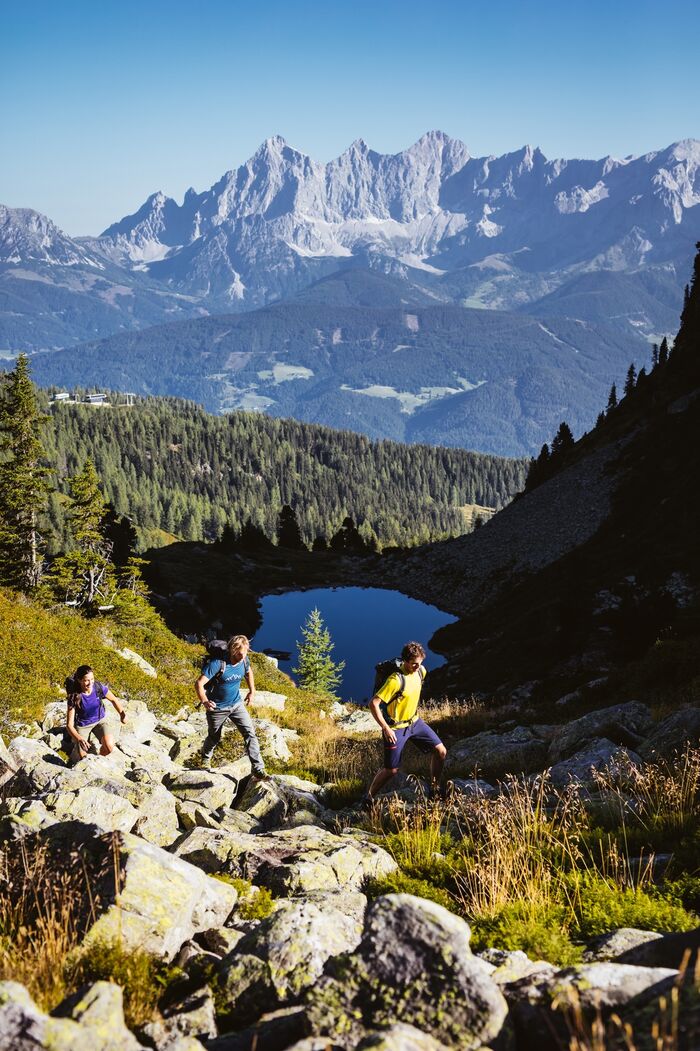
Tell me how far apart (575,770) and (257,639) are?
82302mm

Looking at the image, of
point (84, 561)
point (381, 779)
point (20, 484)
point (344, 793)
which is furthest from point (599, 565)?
point (381, 779)

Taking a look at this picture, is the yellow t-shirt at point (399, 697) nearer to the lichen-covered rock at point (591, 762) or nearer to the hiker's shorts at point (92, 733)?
the lichen-covered rock at point (591, 762)

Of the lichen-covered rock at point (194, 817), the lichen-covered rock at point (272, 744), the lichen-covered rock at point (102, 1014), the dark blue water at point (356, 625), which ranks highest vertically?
the lichen-covered rock at point (102, 1014)

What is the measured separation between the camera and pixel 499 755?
15656 mm

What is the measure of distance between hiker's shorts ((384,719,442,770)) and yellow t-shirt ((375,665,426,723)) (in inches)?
8.8

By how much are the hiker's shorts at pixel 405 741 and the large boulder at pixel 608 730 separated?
3.70 metres

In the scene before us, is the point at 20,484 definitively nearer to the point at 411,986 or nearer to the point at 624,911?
the point at 624,911

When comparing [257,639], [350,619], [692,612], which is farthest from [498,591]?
[692,612]

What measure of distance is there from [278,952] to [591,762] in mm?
9014

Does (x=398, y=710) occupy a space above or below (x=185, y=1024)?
above

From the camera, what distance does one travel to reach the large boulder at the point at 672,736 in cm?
1189

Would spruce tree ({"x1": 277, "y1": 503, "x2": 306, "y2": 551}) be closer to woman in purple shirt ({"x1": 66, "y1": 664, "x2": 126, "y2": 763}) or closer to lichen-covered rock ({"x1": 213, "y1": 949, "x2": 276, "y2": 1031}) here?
woman in purple shirt ({"x1": 66, "y1": 664, "x2": 126, "y2": 763})

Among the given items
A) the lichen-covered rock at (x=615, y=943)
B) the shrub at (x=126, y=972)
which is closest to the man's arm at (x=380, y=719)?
the lichen-covered rock at (x=615, y=943)

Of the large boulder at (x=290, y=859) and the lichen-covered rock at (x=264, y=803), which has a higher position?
the large boulder at (x=290, y=859)
